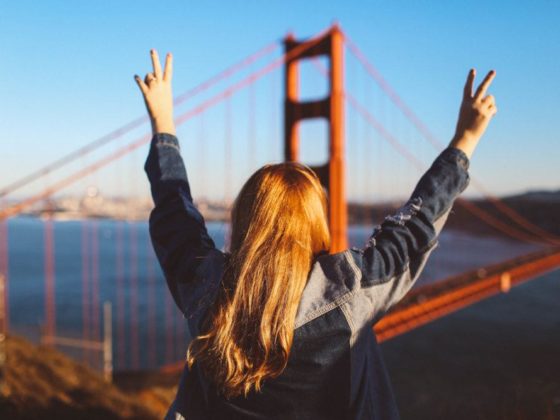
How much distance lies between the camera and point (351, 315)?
80 cm

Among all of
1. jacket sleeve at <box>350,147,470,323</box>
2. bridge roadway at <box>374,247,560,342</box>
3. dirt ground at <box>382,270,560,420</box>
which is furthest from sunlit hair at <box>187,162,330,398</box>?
dirt ground at <box>382,270,560,420</box>

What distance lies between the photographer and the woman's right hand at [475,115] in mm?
942

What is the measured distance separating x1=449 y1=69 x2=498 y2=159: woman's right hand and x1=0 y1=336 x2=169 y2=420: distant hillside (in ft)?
10.5

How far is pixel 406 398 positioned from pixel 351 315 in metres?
17.7

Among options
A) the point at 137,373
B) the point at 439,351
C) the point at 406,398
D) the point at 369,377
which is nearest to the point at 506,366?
the point at 439,351

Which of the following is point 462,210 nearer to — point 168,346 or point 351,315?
point 168,346

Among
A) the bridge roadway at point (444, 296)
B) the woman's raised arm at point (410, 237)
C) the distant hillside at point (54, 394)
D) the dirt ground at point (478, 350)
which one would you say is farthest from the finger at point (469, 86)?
the dirt ground at point (478, 350)

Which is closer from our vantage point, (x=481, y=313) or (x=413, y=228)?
(x=413, y=228)

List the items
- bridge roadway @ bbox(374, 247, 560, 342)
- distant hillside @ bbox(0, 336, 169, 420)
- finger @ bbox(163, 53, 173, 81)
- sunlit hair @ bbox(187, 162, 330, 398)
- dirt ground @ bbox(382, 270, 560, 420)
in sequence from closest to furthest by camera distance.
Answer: sunlit hair @ bbox(187, 162, 330, 398), finger @ bbox(163, 53, 173, 81), distant hillside @ bbox(0, 336, 169, 420), bridge roadway @ bbox(374, 247, 560, 342), dirt ground @ bbox(382, 270, 560, 420)

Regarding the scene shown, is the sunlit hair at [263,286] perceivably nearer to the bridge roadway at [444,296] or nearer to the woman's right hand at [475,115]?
the woman's right hand at [475,115]

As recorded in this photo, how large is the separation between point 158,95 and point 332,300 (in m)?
0.60

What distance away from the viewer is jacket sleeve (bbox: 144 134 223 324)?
34.8 inches

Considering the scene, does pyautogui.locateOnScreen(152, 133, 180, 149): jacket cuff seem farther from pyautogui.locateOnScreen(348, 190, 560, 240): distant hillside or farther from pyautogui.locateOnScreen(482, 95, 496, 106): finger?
pyautogui.locateOnScreen(348, 190, 560, 240): distant hillside

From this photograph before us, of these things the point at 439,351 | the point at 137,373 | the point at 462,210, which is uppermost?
the point at 462,210
